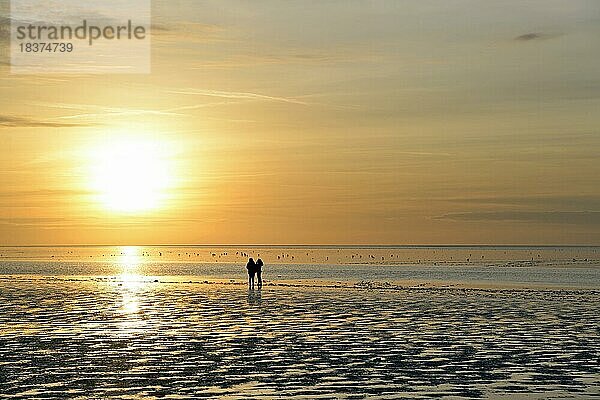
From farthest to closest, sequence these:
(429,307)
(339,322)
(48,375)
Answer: (429,307) → (339,322) → (48,375)

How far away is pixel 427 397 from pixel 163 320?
1738cm

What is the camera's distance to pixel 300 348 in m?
24.2

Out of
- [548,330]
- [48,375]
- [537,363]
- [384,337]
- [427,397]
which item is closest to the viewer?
[427,397]

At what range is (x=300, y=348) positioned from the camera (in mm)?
24250

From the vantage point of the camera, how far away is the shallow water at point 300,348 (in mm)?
18156

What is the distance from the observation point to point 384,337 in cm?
2694

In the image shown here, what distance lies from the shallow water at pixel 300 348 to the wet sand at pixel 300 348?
0.04 metres

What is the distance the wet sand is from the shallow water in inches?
1.8

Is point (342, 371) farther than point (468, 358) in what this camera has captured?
No

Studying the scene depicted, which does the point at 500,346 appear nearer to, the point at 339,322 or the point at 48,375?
the point at 339,322

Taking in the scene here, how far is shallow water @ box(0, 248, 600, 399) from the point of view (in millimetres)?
18156

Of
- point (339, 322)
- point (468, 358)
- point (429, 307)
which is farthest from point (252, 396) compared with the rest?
point (429, 307)

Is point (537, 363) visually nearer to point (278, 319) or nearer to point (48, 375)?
point (48, 375)

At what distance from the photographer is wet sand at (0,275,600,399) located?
1812cm
